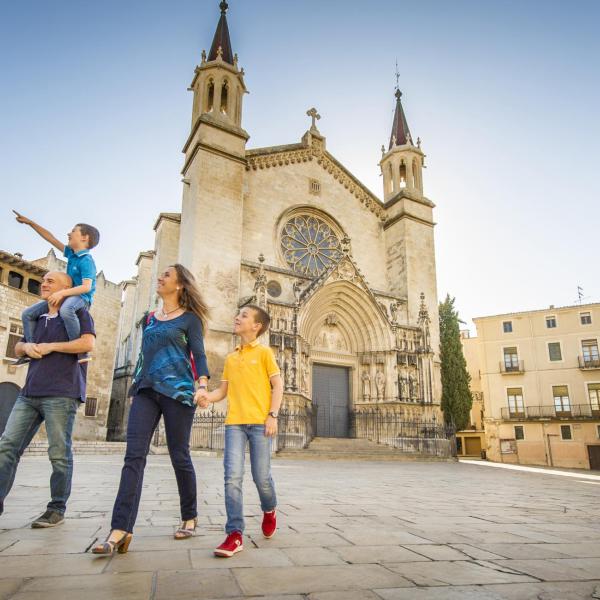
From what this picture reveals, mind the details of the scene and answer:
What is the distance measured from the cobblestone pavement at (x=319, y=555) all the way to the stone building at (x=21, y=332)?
703 inches

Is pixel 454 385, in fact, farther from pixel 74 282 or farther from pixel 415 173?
pixel 74 282

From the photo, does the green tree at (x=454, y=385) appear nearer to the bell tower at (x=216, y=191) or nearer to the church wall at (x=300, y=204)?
the church wall at (x=300, y=204)

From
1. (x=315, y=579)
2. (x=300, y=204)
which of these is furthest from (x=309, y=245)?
(x=315, y=579)

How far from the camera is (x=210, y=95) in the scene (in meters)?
20.4

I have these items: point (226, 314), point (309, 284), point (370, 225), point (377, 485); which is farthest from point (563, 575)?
point (370, 225)

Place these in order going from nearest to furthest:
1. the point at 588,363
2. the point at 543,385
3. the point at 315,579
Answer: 1. the point at 315,579
2. the point at 588,363
3. the point at 543,385

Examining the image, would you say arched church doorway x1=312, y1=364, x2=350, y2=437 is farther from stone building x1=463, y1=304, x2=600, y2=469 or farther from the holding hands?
stone building x1=463, y1=304, x2=600, y2=469

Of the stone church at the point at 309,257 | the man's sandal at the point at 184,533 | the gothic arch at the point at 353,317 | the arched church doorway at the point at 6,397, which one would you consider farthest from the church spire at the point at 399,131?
the man's sandal at the point at 184,533

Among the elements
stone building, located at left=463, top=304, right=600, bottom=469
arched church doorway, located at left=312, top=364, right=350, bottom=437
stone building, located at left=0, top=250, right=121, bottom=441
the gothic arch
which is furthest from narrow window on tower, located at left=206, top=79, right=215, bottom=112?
stone building, located at left=463, top=304, right=600, bottom=469

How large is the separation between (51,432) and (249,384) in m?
1.57

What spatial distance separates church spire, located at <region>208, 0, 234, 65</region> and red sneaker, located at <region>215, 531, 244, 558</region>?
2246 cm

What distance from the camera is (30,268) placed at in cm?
2248

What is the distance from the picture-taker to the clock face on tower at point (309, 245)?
21.2 m

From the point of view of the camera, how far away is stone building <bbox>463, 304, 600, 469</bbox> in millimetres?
29422
